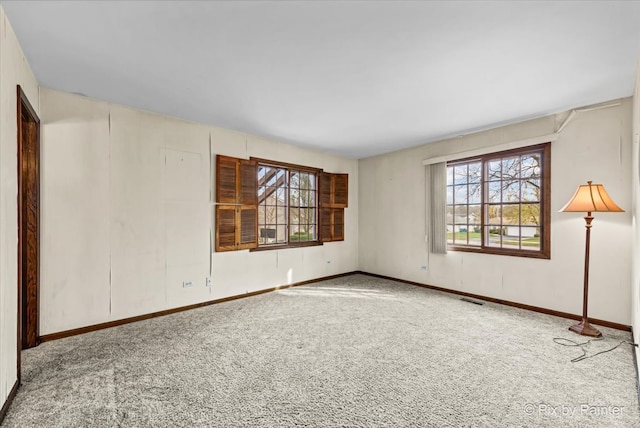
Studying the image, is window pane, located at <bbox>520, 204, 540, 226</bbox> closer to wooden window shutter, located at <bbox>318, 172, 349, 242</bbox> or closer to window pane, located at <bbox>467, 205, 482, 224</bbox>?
window pane, located at <bbox>467, 205, 482, 224</bbox>

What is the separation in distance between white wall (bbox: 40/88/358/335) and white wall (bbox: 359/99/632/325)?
305cm

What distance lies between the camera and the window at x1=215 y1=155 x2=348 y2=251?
14.6 feet

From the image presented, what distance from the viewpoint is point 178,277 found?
3.99 meters

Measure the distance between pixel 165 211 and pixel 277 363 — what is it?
2503 mm

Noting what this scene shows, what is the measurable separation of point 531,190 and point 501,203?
41 cm

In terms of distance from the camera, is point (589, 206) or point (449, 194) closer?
point (589, 206)

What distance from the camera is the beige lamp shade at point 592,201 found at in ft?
10.1

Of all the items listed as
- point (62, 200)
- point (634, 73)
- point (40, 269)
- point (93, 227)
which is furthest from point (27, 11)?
point (634, 73)

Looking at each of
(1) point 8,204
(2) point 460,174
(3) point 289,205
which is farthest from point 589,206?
(1) point 8,204

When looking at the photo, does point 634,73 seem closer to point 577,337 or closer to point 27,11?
point 577,337

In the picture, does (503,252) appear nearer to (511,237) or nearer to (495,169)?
(511,237)

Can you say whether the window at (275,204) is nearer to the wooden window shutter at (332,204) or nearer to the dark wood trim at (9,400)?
the wooden window shutter at (332,204)

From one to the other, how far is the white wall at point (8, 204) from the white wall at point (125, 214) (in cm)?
98

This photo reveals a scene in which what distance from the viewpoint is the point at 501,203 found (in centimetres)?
438
